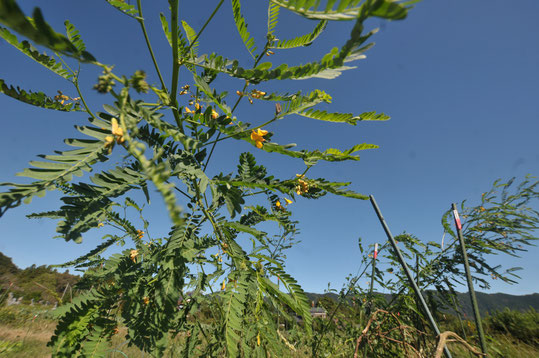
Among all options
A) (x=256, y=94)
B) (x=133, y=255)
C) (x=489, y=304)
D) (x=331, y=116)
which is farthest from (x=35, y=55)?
(x=489, y=304)

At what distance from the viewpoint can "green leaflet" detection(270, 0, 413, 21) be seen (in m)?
0.36

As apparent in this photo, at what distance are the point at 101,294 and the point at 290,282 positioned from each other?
877 millimetres

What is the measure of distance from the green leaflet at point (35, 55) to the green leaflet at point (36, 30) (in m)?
0.47

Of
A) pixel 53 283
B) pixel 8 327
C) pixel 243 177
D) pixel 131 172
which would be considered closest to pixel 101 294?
pixel 131 172

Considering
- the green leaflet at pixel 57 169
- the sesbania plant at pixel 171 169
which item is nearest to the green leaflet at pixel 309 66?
the sesbania plant at pixel 171 169

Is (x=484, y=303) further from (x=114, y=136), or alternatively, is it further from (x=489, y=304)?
(x=114, y=136)

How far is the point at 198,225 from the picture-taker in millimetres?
1144

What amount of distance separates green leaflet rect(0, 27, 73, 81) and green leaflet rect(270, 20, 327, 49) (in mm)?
852

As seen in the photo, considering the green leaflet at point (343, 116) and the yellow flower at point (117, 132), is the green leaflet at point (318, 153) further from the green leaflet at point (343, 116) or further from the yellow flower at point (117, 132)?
the yellow flower at point (117, 132)

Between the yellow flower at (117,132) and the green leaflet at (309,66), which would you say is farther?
the yellow flower at (117,132)

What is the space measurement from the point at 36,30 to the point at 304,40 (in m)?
0.82

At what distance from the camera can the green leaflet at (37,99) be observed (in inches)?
27.5

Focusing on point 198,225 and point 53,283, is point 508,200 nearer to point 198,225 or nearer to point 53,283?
point 198,225

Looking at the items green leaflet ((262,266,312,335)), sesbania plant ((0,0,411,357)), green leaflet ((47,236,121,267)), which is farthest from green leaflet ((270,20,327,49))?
green leaflet ((47,236,121,267))
